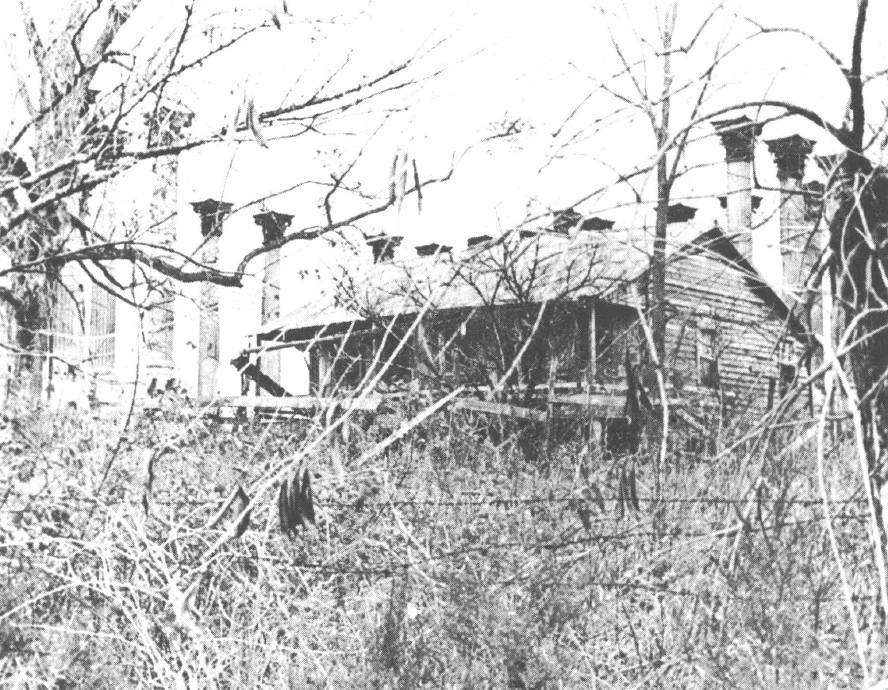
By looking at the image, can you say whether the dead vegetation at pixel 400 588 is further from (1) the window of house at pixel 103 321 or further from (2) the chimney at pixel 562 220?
(1) the window of house at pixel 103 321

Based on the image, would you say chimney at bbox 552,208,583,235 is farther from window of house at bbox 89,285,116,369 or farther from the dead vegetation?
window of house at bbox 89,285,116,369

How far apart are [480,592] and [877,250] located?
3294 millimetres

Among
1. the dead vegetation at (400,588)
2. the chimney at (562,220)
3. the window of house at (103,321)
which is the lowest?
the dead vegetation at (400,588)

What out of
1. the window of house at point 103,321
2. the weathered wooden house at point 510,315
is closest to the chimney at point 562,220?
the weathered wooden house at point 510,315

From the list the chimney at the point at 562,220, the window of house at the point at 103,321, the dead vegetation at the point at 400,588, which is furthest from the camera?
the window of house at the point at 103,321

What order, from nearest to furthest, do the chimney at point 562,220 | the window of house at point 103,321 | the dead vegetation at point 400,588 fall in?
1. the chimney at point 562,220
2. the dead vegetation at point 400,588
3. the window of house at point 103,321

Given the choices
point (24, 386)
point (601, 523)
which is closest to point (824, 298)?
point (601, 523)

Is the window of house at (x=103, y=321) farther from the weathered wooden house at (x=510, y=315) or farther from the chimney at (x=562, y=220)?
the chimney at (x=562, y=220)

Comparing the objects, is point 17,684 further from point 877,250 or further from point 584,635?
point 877,250

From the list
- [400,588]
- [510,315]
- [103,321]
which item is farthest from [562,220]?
[103,321]

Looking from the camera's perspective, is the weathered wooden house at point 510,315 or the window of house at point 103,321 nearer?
the weathered wooden house at point 510,315

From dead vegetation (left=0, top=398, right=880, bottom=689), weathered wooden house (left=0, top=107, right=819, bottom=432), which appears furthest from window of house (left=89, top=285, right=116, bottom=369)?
dead vegetation (left=0, top=398, right=880, bottom=689)

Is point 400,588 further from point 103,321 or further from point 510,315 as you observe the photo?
point 103,321

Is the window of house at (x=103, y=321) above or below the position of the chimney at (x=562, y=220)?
above
